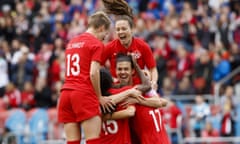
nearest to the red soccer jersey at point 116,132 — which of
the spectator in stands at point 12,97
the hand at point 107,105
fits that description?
the hand at point 107,105

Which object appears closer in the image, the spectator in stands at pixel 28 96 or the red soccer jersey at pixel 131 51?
the red soccer jersey at pixel 131 51

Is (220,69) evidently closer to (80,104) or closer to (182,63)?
(182,63)

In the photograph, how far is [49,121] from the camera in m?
17.8

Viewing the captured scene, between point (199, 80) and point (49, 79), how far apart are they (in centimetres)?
421

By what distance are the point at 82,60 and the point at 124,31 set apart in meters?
1.07

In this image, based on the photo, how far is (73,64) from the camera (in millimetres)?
10086

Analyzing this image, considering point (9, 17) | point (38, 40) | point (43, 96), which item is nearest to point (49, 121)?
point (43, 96)

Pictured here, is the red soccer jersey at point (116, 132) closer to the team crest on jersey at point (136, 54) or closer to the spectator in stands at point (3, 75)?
the team crest on jersey at point (136, 54)

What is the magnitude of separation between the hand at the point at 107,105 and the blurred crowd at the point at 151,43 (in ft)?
29.3

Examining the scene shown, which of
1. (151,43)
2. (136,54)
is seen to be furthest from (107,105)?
(151,43)

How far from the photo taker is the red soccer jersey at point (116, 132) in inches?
386

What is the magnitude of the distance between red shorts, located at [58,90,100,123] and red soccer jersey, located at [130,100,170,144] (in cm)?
50

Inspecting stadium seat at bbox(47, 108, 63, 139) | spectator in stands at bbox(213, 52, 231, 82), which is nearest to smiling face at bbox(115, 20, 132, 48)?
stadium seat at bbox(47, 108, 63, 139)

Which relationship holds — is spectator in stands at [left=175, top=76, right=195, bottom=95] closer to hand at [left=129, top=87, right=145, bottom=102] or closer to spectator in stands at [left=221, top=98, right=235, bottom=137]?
spectator in stands at [left=221, top=98, right=235, bottom=137]
